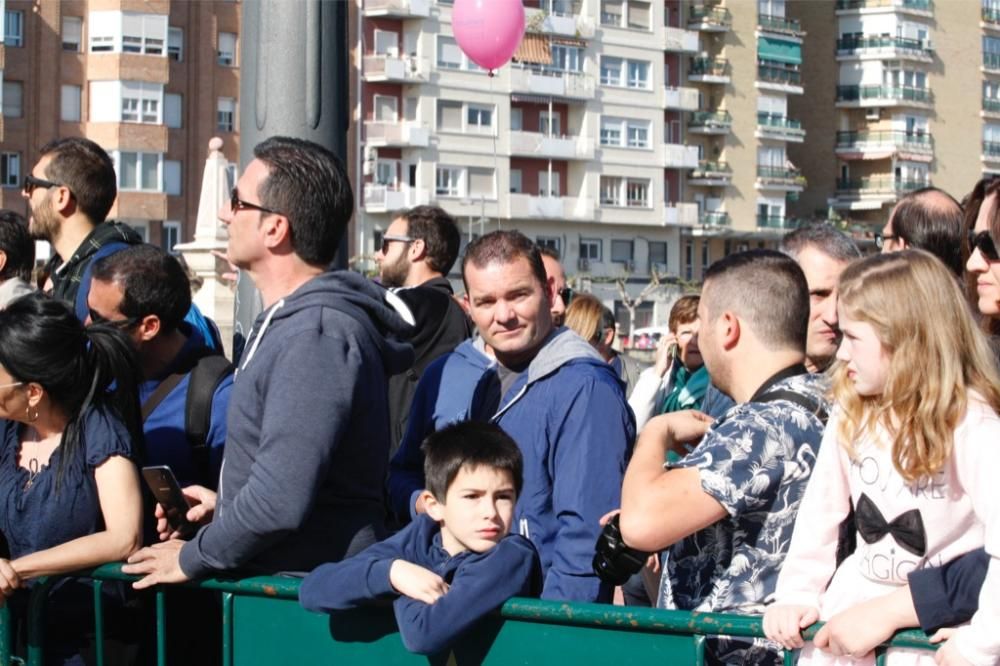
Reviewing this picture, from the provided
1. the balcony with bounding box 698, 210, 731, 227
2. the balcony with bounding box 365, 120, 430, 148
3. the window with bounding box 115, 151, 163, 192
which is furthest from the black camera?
the balcony with bounding box 698, 210, 731, 227

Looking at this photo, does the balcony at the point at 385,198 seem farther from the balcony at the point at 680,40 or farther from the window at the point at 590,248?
the balcony at the point at 680,40

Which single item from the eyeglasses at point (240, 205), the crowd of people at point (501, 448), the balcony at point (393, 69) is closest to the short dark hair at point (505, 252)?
the crowd of people at point (501, 448)

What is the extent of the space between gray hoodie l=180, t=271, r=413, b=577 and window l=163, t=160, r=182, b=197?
57.1 m

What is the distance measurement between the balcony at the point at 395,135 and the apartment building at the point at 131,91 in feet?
18.0

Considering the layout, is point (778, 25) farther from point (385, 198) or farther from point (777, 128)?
point (385, 198)

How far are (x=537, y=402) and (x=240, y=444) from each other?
0.96 metres

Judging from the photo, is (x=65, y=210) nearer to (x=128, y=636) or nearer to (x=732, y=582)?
(x=128, y=636)

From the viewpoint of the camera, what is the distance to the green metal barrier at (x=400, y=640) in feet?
12.2

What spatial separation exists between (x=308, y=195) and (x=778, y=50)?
252 feet

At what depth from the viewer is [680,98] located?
243 ft

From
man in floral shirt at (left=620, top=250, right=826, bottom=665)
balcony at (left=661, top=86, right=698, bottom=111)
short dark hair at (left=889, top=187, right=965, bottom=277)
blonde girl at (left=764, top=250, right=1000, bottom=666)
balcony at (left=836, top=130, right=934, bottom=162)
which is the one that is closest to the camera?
blonde girl at (left=764, top=250, right=1000, bottom=666)

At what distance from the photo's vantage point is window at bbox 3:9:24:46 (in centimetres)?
5716

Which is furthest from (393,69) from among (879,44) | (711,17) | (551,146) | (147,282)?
(147,282)

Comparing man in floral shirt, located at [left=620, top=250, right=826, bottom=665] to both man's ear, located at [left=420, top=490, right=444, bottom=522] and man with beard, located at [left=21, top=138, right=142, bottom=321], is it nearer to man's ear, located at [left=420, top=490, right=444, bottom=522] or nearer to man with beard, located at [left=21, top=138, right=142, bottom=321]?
man's ear, located at [left=420, top=490, right=444, bottom=522]
